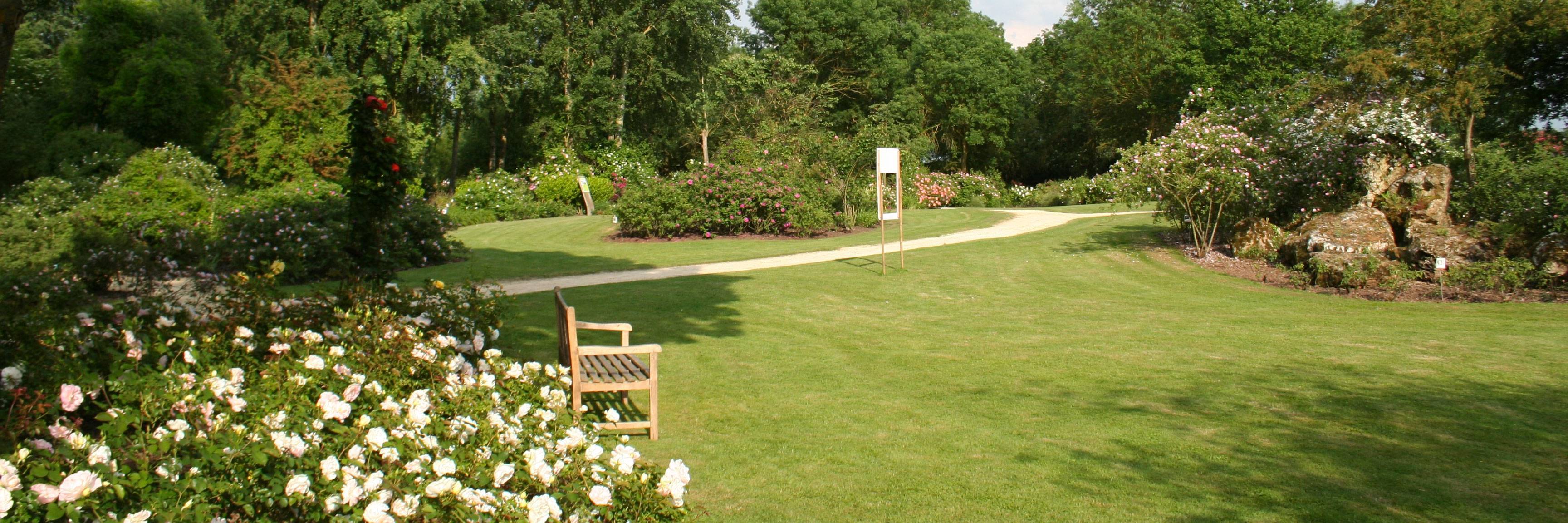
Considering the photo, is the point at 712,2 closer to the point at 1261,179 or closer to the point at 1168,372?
the point at 1261,179

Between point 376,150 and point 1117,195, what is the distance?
11.6 meters

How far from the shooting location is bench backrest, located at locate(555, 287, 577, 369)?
5645mm

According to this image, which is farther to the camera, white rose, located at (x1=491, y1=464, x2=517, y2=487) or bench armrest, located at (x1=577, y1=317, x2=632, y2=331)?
bench armrest, located at (x1=577, y1=317, x2=632, y2=331)

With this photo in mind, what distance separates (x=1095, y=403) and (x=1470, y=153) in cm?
986

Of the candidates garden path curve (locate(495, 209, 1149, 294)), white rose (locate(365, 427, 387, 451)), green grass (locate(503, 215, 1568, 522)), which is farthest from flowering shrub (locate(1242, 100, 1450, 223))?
white rose (locate(365, 427, 387, 451))

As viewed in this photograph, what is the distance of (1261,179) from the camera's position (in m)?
14.8

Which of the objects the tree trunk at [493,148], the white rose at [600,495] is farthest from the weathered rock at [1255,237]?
the tree trunk at [493,148]

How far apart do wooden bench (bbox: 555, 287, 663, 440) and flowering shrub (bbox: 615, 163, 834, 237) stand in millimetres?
12461

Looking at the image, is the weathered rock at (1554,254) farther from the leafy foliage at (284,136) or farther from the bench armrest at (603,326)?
the leafy foliage at (284,136)

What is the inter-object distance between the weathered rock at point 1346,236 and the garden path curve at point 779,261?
583 centimetres

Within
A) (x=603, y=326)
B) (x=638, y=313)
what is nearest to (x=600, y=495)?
(x=603, y=326)

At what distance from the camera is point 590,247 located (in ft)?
57.3

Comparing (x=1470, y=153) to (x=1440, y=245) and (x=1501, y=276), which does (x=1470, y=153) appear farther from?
(x=1501, y=276)

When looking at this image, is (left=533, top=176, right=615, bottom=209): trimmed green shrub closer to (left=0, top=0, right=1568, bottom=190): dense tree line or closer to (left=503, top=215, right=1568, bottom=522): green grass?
(left=0, top=0, right=1568, bottom=190): dense tree line
